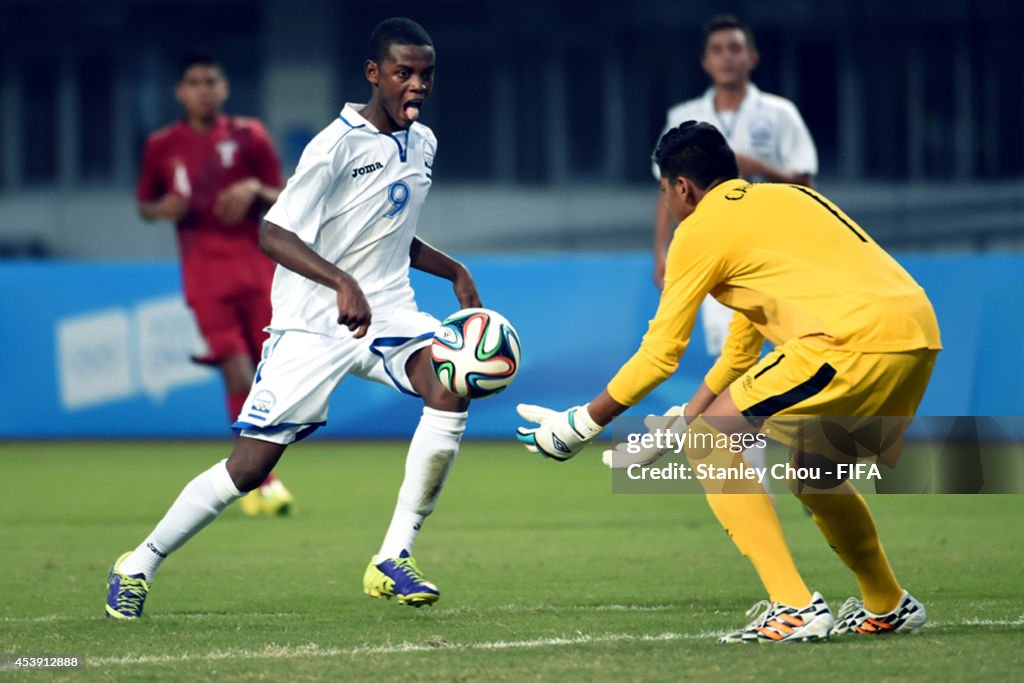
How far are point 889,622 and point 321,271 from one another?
2.32 metres

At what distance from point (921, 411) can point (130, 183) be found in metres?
13.9

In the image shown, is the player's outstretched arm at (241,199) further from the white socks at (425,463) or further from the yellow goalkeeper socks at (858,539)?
the yellow goalkeeper socks at (858,539)

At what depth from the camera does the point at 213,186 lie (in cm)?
1028

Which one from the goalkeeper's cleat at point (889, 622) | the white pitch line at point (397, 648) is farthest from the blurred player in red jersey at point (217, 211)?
the goalkeeper's cleat at point (889, 622)

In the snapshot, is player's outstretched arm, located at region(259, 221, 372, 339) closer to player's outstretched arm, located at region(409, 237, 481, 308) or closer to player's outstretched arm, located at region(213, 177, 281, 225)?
player's outstretched arm, located at region(409, 237, 481, 308)

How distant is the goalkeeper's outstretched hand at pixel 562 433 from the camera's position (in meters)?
5.52

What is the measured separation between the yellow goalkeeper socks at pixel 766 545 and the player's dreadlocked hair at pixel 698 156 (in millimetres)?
1029

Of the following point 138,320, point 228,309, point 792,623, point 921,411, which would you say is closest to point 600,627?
→ point 792,623

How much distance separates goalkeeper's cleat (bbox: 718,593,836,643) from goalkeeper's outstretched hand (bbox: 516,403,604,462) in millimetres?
790

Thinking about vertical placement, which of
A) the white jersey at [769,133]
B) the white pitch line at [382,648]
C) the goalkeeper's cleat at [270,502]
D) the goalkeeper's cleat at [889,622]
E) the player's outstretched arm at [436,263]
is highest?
the white jersey at [769,133]

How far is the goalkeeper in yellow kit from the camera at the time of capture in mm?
5414

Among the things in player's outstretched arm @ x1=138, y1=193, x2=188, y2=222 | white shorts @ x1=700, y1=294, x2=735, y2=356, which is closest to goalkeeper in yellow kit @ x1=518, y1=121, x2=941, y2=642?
white shorts @ x1=700, y1=294, x2=735, y2=356

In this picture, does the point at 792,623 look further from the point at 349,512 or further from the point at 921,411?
the point at 921,411

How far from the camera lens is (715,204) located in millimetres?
5562
